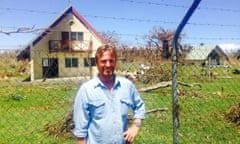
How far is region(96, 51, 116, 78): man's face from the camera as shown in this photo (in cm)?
258

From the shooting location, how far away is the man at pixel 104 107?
8.26 ft

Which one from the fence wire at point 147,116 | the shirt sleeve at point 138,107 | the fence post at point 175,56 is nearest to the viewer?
the shirt sleeve at point 138,107

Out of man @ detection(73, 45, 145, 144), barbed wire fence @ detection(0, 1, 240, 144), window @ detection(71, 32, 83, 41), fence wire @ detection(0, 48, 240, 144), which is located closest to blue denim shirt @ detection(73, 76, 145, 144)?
man @ detection(73, 45, 145, 144)

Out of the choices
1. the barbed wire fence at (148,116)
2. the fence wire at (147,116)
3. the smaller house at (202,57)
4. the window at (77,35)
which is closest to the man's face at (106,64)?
the barbed wire fence at (148,116)

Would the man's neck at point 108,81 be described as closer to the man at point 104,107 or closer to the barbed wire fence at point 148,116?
the man at point 104,107

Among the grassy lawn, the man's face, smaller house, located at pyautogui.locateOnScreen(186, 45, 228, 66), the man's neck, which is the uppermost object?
smaller house, located at pyautogui.locateOnScreen(186, 45, 228, 66)

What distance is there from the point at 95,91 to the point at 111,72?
0.23m

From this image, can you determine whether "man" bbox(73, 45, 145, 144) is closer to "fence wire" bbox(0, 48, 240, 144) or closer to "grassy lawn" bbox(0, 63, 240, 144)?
"fence wire" bbox(0, 48, 240, 144)

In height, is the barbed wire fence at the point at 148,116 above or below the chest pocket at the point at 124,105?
below

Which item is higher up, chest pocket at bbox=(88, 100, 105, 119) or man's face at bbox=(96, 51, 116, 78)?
man's face at bbox=(96, 51, 116, 78)

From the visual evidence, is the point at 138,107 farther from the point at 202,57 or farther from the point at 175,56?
the point at 202,57

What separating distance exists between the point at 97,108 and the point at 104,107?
0.21 ft

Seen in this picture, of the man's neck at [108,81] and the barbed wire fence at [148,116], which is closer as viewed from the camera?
the man's neck at [108,81]

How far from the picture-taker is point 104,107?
2514 mm
